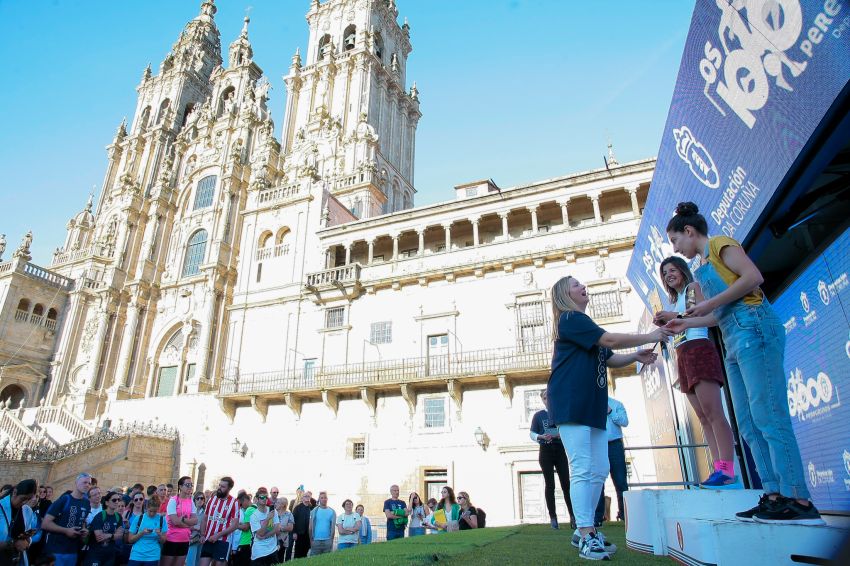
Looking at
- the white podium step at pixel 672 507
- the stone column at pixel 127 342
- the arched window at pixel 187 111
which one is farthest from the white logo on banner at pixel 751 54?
the arched window at pixel 187 111

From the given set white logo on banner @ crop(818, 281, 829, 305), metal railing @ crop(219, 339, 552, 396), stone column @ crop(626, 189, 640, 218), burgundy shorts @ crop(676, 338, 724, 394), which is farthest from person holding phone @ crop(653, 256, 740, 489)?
stone column @ crop(626, 189, 640, 218)

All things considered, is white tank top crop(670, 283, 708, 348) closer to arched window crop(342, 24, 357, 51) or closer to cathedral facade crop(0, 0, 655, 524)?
cathedral facade crop(0, 0, 655, 524)

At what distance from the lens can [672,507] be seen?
362 centimetres

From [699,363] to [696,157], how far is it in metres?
3.67

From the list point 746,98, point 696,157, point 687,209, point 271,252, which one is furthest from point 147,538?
point 271,252

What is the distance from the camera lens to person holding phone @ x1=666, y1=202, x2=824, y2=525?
3293 mm

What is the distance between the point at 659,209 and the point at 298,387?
59.0 ft

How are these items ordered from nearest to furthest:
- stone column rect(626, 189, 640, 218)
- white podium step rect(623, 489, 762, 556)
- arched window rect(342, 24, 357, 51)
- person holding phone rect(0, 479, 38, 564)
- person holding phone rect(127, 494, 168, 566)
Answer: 1. white podium step rect(623, 489, 762, 556)
2. person holding phone rect(0, 479, 38, 564)
3. person holding phone rect(127, 494, 168, 566)
4. stone column rect(626, 189, 640, 218)
5. arched window rect(342, 24, 357, 51)

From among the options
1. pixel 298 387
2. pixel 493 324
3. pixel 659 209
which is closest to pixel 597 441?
pixel 659 209

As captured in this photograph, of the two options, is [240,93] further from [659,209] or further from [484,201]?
[659,209]

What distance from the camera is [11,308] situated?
36.5 metres

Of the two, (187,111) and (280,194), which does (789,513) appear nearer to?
(280,194)

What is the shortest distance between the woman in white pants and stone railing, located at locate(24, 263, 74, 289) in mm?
45152

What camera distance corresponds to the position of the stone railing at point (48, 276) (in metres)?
38.1
